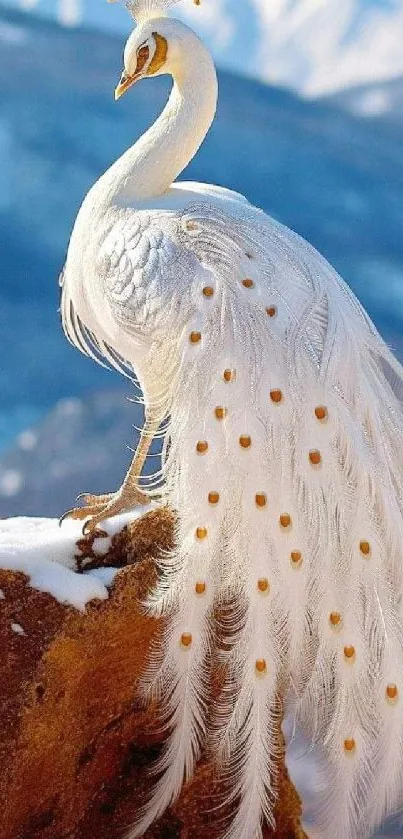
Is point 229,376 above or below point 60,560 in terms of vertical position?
above

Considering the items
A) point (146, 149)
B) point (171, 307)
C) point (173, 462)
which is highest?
point (146, 149)

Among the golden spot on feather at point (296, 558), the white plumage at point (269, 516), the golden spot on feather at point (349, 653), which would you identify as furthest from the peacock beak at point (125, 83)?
the golden spot on feather at point (349, 653)

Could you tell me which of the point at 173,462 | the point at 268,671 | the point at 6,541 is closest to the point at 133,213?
the point at 173,462

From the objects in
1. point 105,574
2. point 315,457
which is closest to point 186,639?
point 105,574

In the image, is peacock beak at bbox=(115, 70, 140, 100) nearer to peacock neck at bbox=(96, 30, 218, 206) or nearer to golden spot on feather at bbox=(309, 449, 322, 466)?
peacock neck at bbox=(96, 30, 218, 206)

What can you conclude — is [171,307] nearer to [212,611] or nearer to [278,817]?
[212,611]

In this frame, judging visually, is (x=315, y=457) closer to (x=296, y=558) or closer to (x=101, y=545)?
(x=296, y=558)

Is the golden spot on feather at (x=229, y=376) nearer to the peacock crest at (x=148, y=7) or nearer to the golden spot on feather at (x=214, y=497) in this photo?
the golden spot on feather at (x=214, y=497)

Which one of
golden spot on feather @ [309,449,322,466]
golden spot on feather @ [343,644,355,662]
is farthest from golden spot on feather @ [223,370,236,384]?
golden spot on feather @ [343,644,355,662]
